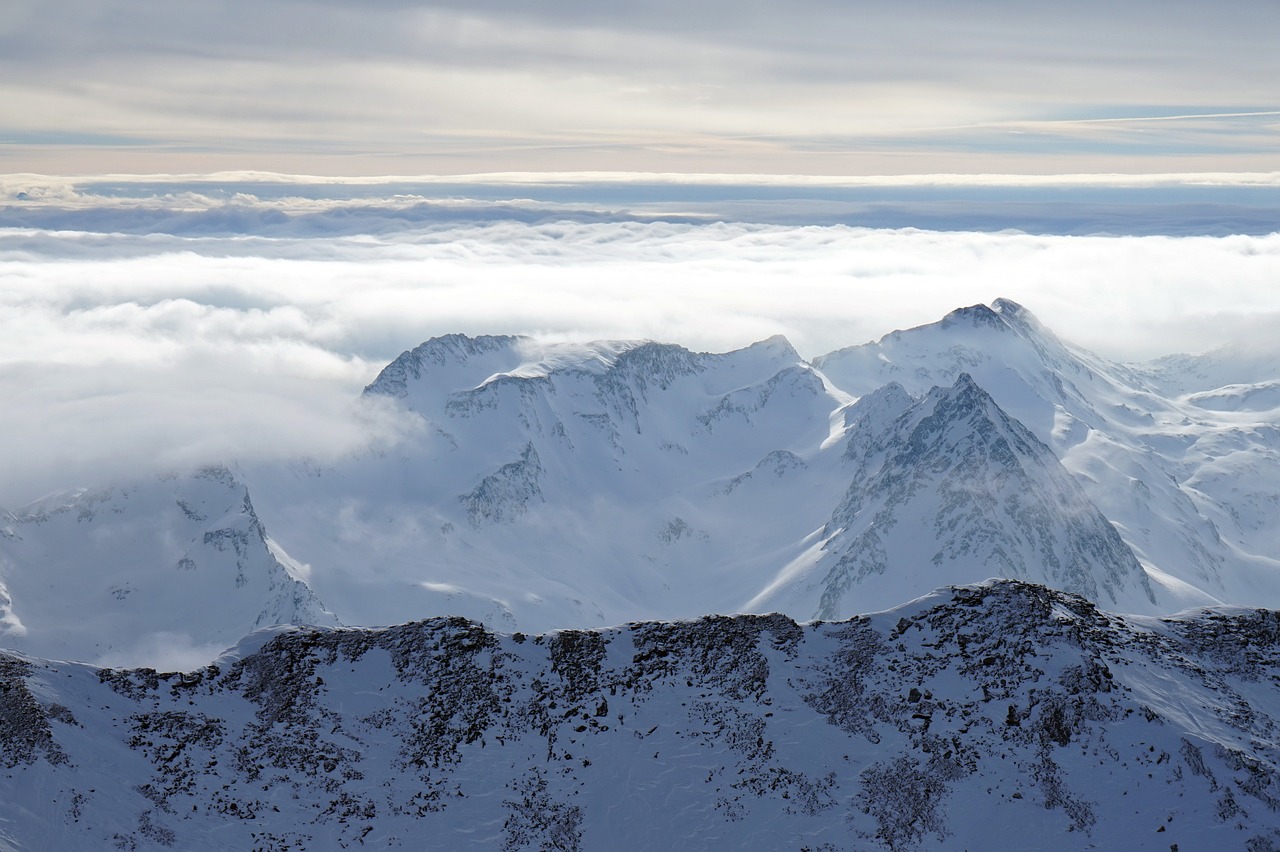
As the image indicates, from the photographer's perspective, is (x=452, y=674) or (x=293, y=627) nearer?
(x=452, y=674)

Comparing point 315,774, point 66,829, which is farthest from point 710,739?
point 66,829

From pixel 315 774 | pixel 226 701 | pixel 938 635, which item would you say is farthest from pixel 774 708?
pixel 226 701

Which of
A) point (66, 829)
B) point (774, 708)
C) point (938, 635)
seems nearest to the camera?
point (66, 829)

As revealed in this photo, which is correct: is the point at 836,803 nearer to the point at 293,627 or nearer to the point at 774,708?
the point at 774,708

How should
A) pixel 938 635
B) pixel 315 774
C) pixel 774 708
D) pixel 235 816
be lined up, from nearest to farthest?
pixel 235 816 → pixel 315 774 → pixel 774 708 → pixel 938 635

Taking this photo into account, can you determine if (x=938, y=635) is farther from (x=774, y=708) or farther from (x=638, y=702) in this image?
(x=638, y=702)

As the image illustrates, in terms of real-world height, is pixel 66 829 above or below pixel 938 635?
below
